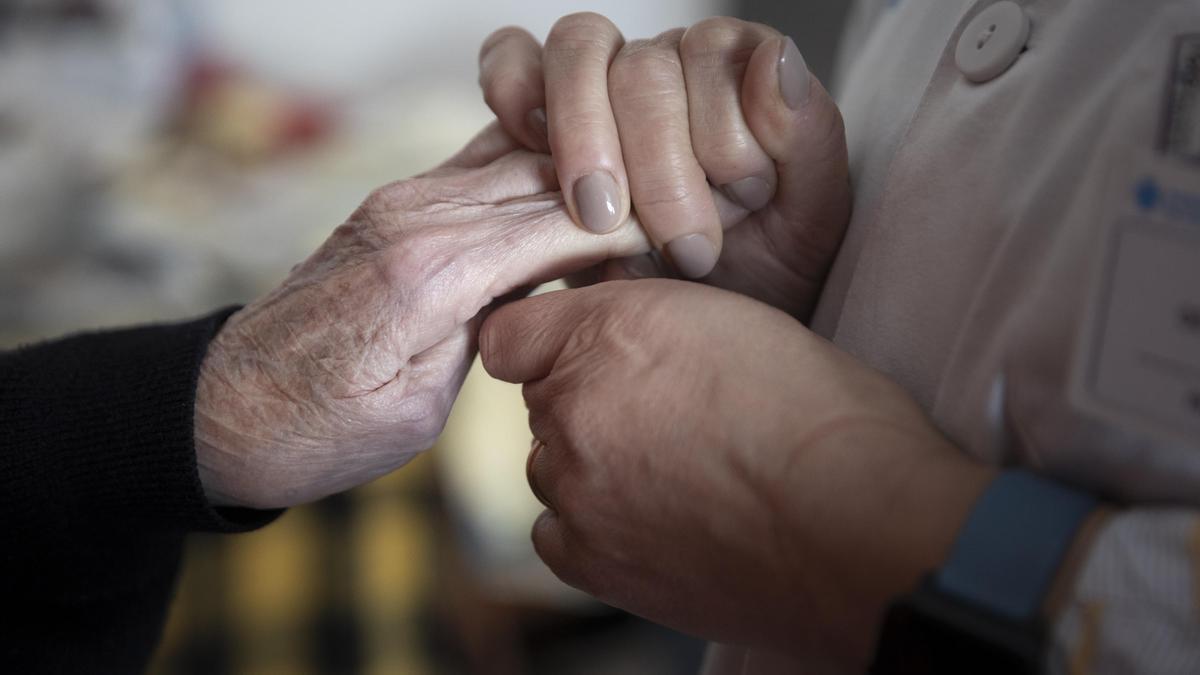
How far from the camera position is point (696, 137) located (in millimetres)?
661

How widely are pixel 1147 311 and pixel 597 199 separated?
0.37 meters

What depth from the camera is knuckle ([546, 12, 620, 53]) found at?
2.25 feet

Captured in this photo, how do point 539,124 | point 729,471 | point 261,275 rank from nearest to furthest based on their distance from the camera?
point 729,471 → point 539,124 → point 261,275

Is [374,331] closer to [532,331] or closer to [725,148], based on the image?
[532,331]

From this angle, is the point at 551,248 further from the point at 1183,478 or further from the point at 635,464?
the point at 1183,478

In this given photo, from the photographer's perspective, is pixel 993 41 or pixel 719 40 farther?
pixel 719 40

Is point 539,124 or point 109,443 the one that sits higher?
point 539,124

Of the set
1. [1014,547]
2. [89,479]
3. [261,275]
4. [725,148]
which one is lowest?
[261,275]

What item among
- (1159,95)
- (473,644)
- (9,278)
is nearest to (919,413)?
(1159,95)

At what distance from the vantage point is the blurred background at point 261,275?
180 centimetres

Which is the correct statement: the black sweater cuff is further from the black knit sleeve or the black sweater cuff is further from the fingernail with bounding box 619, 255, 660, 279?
the fingernail with bounding box 619, 255, 660, 279

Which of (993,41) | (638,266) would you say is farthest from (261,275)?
(993,41)

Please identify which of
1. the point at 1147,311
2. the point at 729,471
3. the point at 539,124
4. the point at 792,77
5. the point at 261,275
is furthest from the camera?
the point at 261,275

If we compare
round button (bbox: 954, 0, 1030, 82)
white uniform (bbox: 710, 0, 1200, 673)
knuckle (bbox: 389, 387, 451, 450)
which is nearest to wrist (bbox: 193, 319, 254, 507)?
knuckle (bbox: 389, 387, 451, 450)
